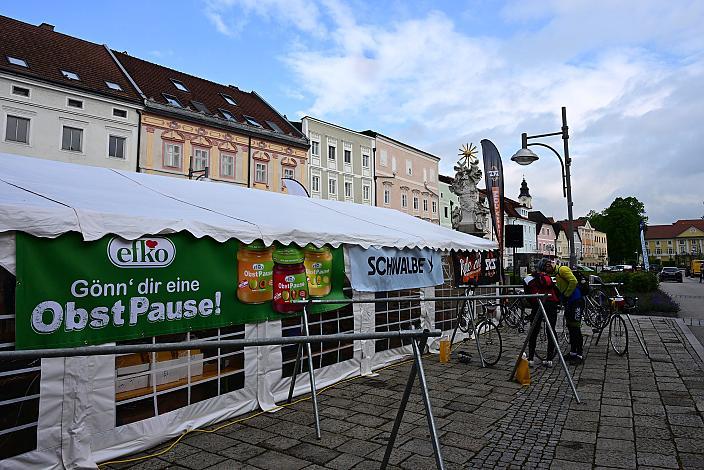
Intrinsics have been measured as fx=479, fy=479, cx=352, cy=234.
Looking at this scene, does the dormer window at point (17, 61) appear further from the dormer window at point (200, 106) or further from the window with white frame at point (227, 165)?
the window with white frame at point (227, 165)

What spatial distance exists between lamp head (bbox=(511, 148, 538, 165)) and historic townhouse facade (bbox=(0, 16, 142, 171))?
67.7 ft

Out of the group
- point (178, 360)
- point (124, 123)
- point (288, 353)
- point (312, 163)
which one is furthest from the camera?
point (312, 163)

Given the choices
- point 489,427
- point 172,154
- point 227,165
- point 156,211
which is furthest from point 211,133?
point 489,427

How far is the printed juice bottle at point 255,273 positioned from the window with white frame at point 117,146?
22.7 meters

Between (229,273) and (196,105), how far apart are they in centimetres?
2669

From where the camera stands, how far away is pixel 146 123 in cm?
2639

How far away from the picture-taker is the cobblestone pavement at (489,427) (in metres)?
4.28

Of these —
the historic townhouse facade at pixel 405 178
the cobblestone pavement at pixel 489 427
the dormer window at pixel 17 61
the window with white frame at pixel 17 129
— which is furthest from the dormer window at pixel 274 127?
the cobblestone pavement at pixel 489 427

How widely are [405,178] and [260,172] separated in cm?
1880

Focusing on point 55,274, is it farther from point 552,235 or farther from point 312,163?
point 552,235

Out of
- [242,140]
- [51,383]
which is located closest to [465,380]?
[51,383]

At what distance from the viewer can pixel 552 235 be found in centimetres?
9300

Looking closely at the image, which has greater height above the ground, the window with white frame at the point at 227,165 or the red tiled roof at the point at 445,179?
the red tiled roof at the point at 445,179

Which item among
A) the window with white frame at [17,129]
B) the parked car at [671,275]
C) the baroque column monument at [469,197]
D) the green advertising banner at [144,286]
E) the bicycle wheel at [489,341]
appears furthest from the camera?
the parked car at [671,275]
